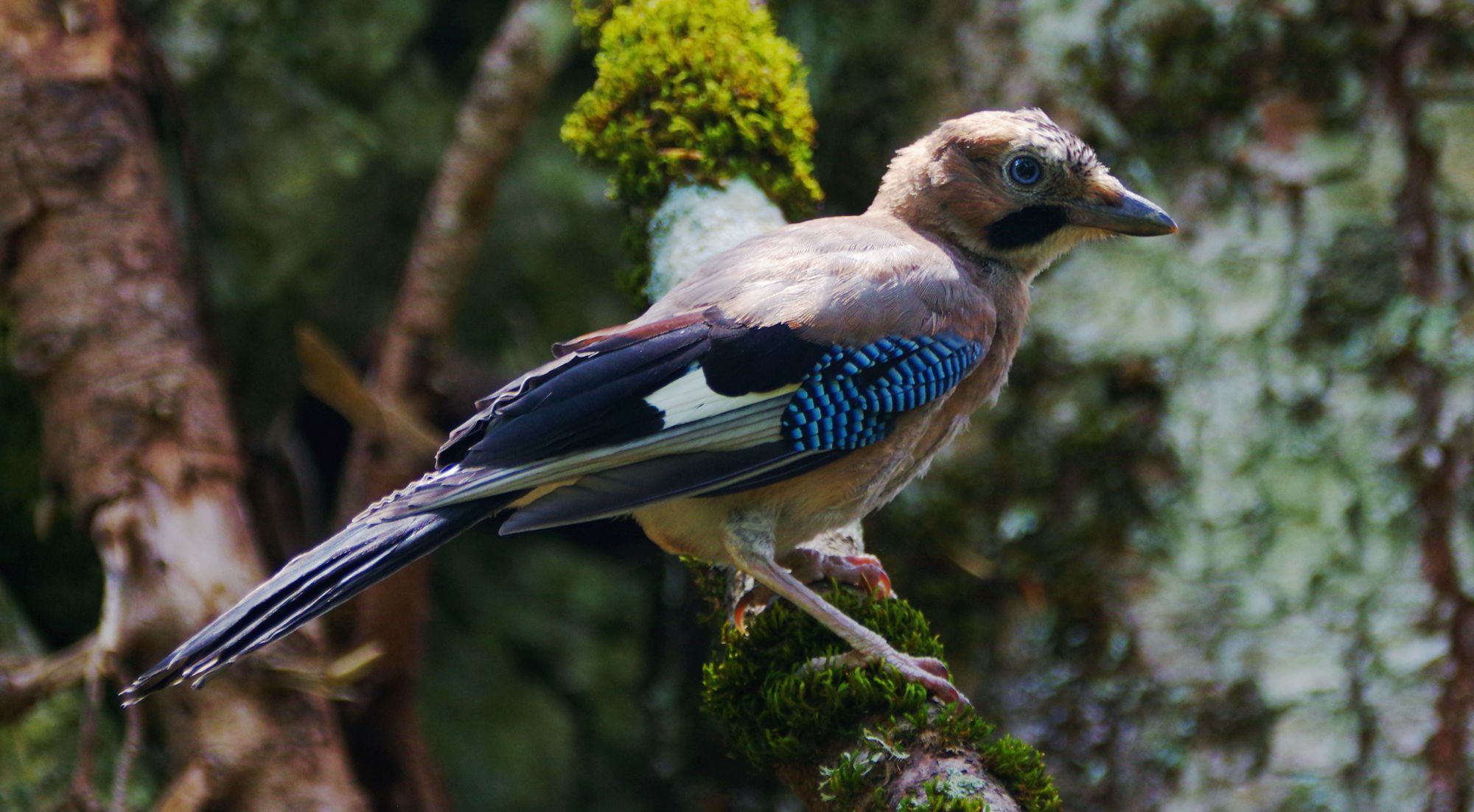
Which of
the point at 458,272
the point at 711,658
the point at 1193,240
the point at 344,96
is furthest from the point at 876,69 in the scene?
the point at 711,658

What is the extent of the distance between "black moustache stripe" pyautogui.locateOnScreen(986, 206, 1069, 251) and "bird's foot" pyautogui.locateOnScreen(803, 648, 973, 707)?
1184mm

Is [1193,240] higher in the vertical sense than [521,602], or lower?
higher

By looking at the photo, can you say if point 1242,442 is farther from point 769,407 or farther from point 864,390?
point 769,407

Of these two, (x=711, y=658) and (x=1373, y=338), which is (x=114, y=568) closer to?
(x=711, y=658)

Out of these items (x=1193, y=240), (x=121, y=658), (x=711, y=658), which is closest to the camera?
(x=711, y=658)

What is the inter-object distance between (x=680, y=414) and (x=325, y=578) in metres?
0.84

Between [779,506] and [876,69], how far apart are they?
101 inches

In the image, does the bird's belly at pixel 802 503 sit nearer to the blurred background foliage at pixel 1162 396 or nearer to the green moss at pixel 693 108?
the green moss at pixel 693 108

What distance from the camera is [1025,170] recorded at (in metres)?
3.30

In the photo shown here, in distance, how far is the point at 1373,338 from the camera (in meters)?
4.41

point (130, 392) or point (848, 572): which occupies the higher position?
point (130, 392)

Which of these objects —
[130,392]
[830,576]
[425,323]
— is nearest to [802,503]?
[830,576]

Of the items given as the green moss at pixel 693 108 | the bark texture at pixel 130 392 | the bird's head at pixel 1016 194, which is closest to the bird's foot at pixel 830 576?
the bird's head at pixel 1016 194

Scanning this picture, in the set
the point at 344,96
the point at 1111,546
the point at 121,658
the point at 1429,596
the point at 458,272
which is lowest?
the point at 1429,596
